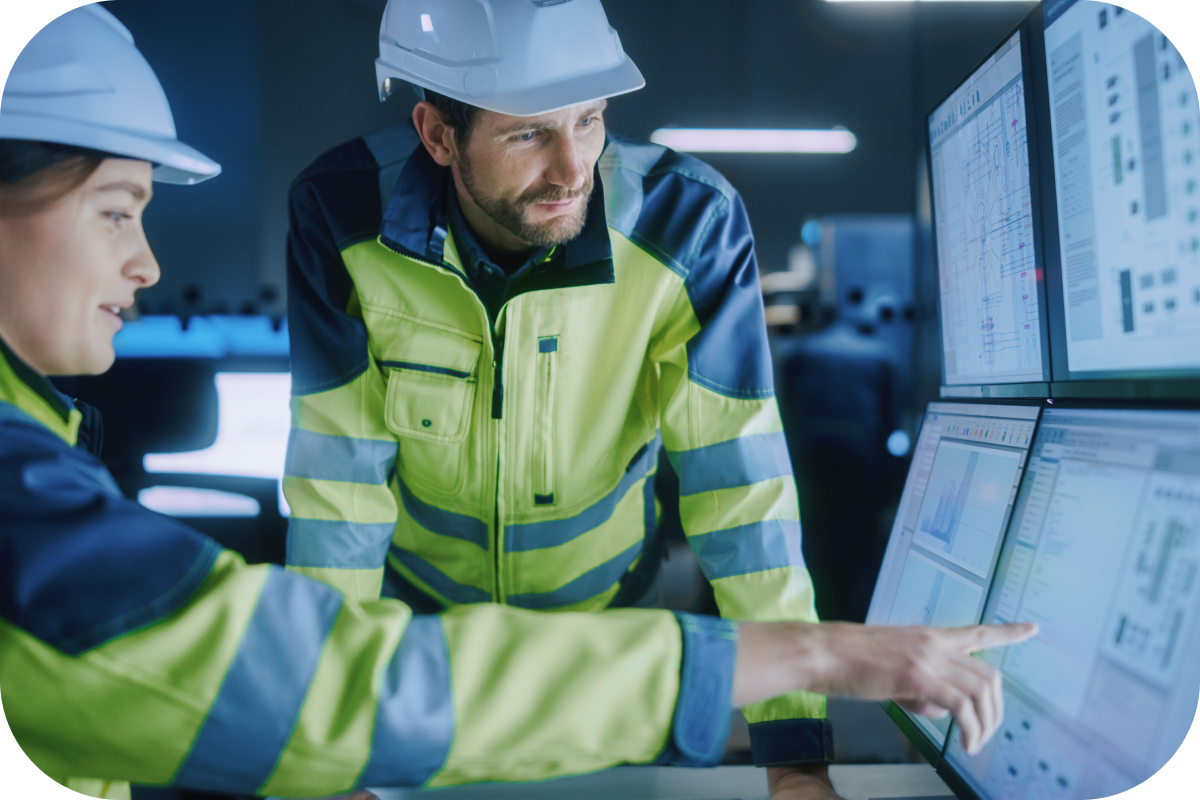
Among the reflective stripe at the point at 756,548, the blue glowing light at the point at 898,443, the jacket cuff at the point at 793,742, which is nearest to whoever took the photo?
the jacket cuff at the point at 793,742

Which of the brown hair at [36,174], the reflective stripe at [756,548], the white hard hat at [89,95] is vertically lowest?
the reflective stripe at [756,548]

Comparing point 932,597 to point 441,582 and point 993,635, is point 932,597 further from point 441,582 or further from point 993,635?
point 441,582

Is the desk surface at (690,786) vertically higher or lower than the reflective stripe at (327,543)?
lower

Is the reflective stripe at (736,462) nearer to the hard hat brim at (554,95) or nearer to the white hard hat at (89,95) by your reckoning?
the hard hat brim at (554,95)

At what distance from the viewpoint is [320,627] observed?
1.85 ft

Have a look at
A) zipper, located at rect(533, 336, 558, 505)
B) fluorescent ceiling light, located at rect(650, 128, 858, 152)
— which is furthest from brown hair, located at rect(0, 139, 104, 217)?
fluorescent ceiling light, located at rect(650, 128, 858, 152)

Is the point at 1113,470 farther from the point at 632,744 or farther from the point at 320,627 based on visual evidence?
the point at 320,627

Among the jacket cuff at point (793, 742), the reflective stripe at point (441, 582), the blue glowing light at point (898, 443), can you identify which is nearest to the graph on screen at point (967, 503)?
the jacket cuff at point (793, 742)

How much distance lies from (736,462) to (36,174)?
872 millimetres

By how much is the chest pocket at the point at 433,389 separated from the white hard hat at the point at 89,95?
1.44 ft

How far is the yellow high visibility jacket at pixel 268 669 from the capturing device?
508mm

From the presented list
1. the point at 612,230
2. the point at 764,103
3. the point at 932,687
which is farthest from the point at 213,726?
the point at 764,103

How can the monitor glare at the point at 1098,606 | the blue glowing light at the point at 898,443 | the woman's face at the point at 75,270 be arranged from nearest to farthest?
the monitor glare at the point at 1098,606
the woman's face at the point at 75,270
the blue glowing light at the point at 898,443

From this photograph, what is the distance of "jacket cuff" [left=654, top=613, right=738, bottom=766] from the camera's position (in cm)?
59
